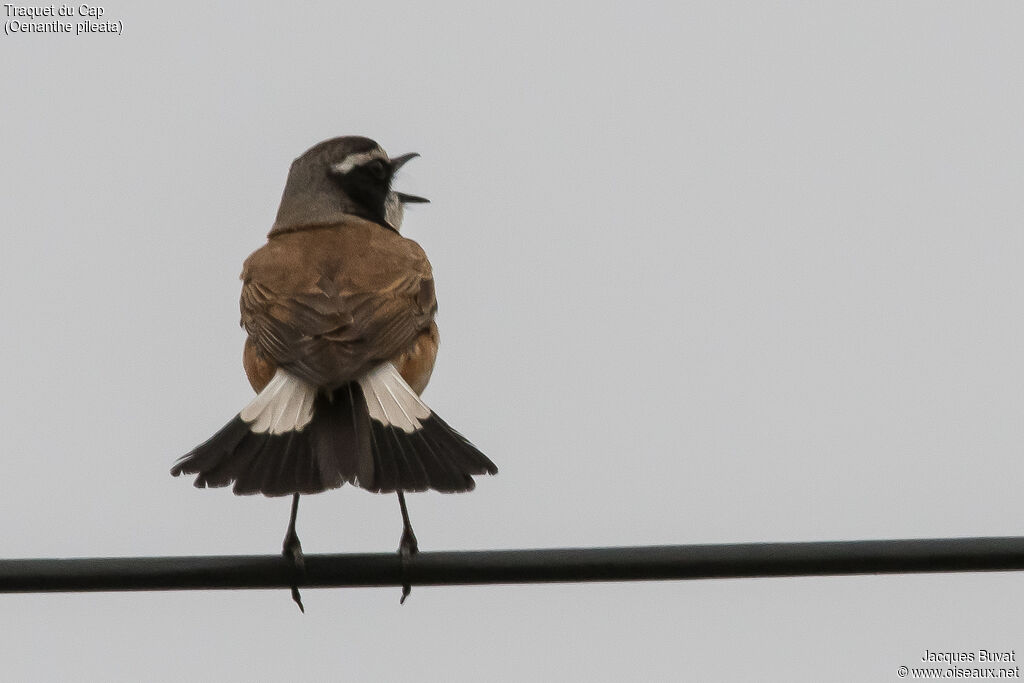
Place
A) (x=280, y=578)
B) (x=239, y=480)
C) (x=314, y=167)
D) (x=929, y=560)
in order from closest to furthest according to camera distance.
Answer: (x=929, y=560) < (x=280, y=578) < (x=239, y=480) < (x=314, y=167)

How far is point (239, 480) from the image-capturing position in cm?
654

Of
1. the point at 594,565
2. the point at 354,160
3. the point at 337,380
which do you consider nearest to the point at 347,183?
the point at 354,160

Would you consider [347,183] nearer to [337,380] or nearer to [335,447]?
[337,380]

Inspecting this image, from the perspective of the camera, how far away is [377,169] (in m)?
10.9

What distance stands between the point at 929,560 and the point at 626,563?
1019 millimetres

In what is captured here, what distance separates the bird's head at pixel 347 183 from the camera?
10.6m

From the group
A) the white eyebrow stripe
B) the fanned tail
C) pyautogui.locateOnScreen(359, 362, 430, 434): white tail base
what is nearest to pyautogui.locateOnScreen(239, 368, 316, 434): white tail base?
the fanned tail

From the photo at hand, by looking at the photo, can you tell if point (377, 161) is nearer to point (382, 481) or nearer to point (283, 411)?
point (283, 411)

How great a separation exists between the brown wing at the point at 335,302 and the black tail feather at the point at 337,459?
0.48 meters

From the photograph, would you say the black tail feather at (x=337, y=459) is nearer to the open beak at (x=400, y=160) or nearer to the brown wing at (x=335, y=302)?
the brown wing at (x=335, y=302)

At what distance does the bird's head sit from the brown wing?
4.26 ft

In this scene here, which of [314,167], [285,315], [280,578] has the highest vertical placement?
[314,167]

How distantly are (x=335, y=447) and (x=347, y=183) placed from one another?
14.0ft

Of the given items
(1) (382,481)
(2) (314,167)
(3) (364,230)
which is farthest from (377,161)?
(1) (382,481)
